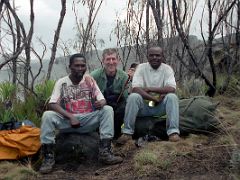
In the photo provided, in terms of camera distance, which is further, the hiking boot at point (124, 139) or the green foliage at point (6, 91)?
the green foliage at point (6, 91)

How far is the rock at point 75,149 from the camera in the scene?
5594 millimetres

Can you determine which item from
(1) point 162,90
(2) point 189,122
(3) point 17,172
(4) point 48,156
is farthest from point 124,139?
(3) point 17,172

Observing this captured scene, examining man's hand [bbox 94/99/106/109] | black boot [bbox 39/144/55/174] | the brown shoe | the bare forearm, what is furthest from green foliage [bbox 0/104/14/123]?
the brown shoe

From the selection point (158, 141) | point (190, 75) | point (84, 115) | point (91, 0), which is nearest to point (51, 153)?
point (84, 115)

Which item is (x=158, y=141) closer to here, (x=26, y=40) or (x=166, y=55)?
(x=26, y=40)

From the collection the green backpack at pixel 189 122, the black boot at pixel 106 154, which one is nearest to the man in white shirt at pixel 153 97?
the green backpack at pixel 189 122

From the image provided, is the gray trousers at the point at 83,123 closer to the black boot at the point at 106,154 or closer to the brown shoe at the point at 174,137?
the black boot at the point at 106,154

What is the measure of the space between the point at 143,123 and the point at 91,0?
4.41 meters

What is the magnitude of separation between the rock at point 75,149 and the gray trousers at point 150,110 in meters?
0.56

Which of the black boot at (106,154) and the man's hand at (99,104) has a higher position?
the man's hand at (99,104)

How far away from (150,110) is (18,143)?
176 centimetres

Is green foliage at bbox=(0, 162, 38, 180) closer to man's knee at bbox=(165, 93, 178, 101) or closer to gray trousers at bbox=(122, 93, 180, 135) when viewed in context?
gray trousers at bbox=(122, 93, 180, 135)

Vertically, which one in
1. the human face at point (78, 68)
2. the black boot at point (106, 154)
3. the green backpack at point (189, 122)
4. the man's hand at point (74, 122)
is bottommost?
the black boot at point (106, 154)

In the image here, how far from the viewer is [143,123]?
241 inches
